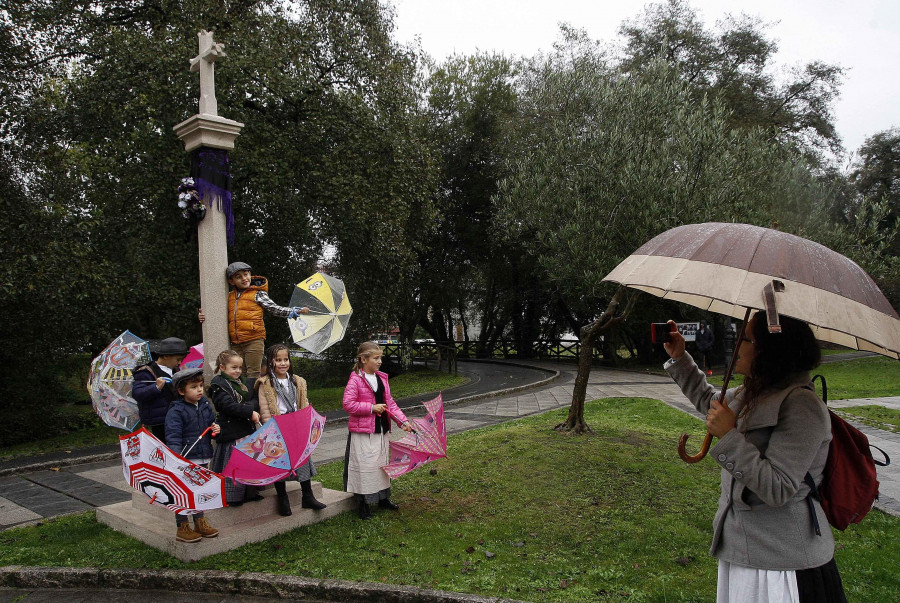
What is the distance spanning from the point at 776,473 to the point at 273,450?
3.48 m

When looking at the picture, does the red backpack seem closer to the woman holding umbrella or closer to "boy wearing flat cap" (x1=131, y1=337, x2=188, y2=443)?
the woman holding umbrella

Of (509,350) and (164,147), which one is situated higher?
(164,147)

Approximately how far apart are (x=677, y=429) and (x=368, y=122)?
887 centimetres

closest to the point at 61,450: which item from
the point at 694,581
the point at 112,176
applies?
the point at 112,176

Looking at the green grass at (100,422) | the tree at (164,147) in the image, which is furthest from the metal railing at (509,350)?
the tree at (164,147)

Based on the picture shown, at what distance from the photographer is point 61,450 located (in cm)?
948

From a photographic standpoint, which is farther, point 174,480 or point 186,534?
point 186,534

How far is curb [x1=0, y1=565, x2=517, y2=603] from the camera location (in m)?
3.98

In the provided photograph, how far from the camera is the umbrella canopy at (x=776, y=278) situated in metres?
2.20

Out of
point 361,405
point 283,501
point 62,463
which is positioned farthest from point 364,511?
point 62,463

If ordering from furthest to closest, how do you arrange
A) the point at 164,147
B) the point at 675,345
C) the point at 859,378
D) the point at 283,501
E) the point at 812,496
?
the point at 859,378
the point at 164,147
the point at 283,501
the point at 675,345
the point at 812,496

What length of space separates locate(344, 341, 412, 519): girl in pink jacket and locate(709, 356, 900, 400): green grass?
884cm

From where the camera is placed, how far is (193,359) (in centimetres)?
581

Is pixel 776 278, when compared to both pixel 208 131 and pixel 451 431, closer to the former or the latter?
pixel 208 131
